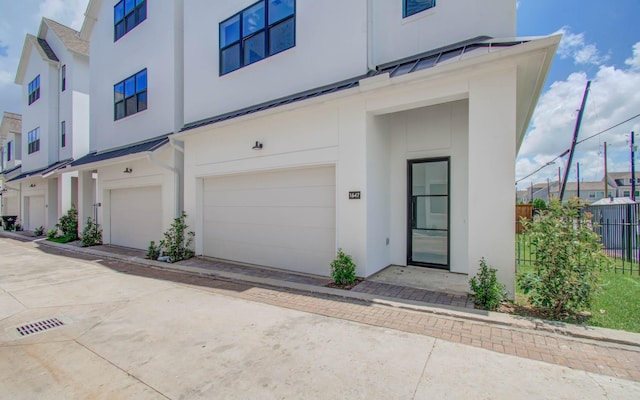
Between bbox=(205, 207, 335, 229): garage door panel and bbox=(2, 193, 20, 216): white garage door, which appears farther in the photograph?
bbox=(2, 193, 20, 216): white garage door

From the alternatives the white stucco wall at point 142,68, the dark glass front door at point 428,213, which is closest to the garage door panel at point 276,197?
the dark glass front door at point 428,213

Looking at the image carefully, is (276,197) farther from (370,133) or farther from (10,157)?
(10,157)

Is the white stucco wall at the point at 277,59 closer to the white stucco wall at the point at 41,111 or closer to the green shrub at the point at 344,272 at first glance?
the green shrub at the point at 344,272

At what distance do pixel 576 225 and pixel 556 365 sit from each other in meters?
2.38

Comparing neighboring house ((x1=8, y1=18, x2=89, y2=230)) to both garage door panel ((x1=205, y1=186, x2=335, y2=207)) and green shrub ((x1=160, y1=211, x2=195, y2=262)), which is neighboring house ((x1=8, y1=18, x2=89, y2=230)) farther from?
garage door panel ((x1=205, y1=186, x2=335, y2=207))

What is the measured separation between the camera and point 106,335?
168 inches

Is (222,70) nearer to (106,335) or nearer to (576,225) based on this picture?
(106,335)

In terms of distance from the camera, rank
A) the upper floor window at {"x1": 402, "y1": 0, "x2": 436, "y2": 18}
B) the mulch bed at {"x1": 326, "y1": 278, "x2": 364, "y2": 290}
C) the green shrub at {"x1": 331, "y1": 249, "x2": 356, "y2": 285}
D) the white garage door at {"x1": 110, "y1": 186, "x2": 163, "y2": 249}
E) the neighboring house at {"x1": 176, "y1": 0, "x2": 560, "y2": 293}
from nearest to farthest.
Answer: the neighboring house at {"x1": 176, "y1": 0, "x2": 560, "y2": 293} < the mulch bed at {"x1": 326, "y1": 278, "x2": 364, "y2": 290} < the green shrub at {"x1": 331, "y1": 249, "x2": 356, "y2": 285} < the upper floor window at {"x1": 402, "y1": 0, "x2": 436, "y2": 18} < the white garage door at {"x1": 110, "y1": 186, "x2": 163, "y2": 249}

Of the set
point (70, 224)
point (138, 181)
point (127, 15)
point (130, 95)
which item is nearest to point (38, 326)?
point (138, 181)

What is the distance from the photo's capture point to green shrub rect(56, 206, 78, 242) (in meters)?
14.8

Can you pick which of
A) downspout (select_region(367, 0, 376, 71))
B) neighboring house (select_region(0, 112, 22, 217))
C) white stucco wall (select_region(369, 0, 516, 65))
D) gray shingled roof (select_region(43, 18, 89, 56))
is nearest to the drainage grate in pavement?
downspout (select_region(367, 0, 376, 71))

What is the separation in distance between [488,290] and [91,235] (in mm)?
14805

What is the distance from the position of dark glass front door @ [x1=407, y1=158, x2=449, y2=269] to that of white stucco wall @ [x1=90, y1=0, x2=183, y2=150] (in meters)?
8.64

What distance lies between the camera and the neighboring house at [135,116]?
10828 mm
